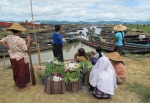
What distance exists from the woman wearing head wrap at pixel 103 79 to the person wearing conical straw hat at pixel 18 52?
158 centimetres

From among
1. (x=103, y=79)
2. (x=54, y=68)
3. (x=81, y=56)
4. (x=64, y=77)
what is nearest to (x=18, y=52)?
(x=54, y=68)

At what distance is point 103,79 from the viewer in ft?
12.1

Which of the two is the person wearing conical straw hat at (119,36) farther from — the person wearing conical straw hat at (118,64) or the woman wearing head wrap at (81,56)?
the person wearing conical straw hat at (118,64)

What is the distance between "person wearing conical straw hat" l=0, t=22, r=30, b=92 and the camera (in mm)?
3851

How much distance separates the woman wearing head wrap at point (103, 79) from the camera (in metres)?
3.68

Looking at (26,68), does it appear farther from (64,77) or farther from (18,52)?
(64,77)

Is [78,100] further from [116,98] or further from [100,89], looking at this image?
[116,98]

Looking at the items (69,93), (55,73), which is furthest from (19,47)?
(69,93)

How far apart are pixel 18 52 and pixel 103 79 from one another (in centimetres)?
197

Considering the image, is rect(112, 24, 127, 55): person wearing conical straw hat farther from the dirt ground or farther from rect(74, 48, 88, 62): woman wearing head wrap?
the dirt ground

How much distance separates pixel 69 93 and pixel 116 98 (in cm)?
104

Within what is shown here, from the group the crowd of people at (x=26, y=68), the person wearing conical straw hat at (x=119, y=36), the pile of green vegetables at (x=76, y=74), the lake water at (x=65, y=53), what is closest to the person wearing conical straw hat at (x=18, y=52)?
the crowd of people at (x=26, y=68)

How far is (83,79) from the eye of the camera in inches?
166

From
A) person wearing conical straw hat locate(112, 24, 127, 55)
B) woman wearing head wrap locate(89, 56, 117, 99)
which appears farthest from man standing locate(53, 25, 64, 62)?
person wearing conical straw hat locate(112, 24, 127, 55)
